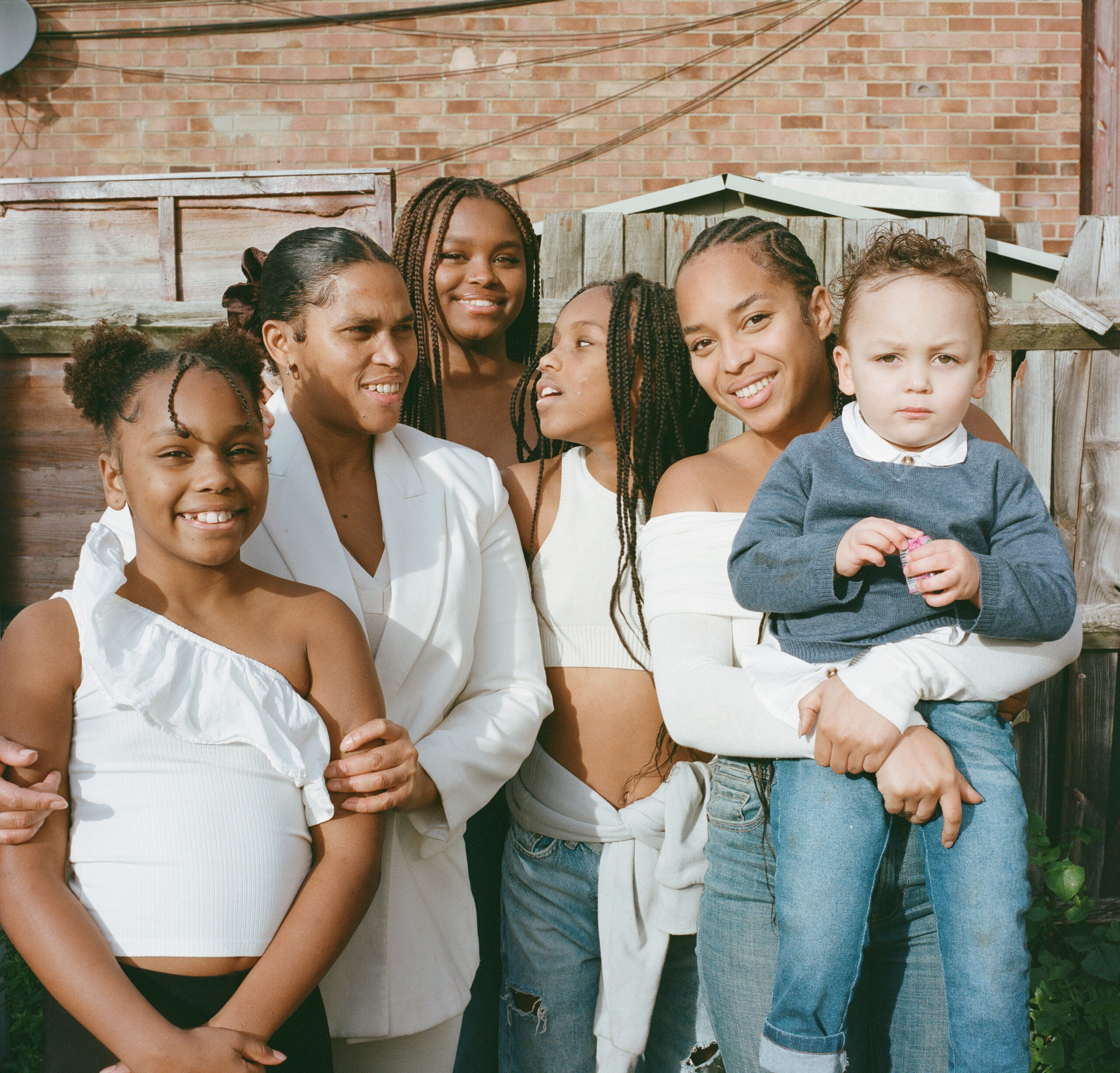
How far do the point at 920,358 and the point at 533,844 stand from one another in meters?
1.25

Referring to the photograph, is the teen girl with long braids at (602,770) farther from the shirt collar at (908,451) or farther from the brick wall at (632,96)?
the brick wall at (632,96)

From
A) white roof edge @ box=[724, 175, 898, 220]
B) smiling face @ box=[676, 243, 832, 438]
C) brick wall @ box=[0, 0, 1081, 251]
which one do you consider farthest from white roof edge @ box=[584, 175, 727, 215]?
smiling face @ box=[676, 243, 832, 438]

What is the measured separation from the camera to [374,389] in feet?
6.64

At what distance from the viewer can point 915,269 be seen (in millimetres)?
1755

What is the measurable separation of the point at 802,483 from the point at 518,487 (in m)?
0.74

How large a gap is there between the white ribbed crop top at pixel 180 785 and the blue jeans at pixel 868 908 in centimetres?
80

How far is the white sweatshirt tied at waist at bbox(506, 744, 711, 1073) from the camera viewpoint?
1.97 metres

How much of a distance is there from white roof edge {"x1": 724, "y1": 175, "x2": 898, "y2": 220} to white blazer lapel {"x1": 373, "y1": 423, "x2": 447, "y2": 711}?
354 cm

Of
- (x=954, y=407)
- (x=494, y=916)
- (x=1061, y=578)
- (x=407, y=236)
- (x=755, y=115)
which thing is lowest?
(x=494, y=916)

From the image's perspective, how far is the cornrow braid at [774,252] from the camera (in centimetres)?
204

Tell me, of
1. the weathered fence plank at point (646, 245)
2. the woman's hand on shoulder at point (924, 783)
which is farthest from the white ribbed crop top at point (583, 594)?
the weathered fence plank at point (646, 245)

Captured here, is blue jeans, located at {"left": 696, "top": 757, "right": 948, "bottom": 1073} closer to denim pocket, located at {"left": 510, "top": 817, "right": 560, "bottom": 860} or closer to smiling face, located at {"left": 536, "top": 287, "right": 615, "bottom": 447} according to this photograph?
denim pocket, located at {"left": 510, "top": 817, "right": 560, "bottom": 860}

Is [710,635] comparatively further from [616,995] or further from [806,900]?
[616,995]

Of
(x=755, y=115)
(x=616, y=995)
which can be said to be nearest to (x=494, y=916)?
(x=616, y=995)
